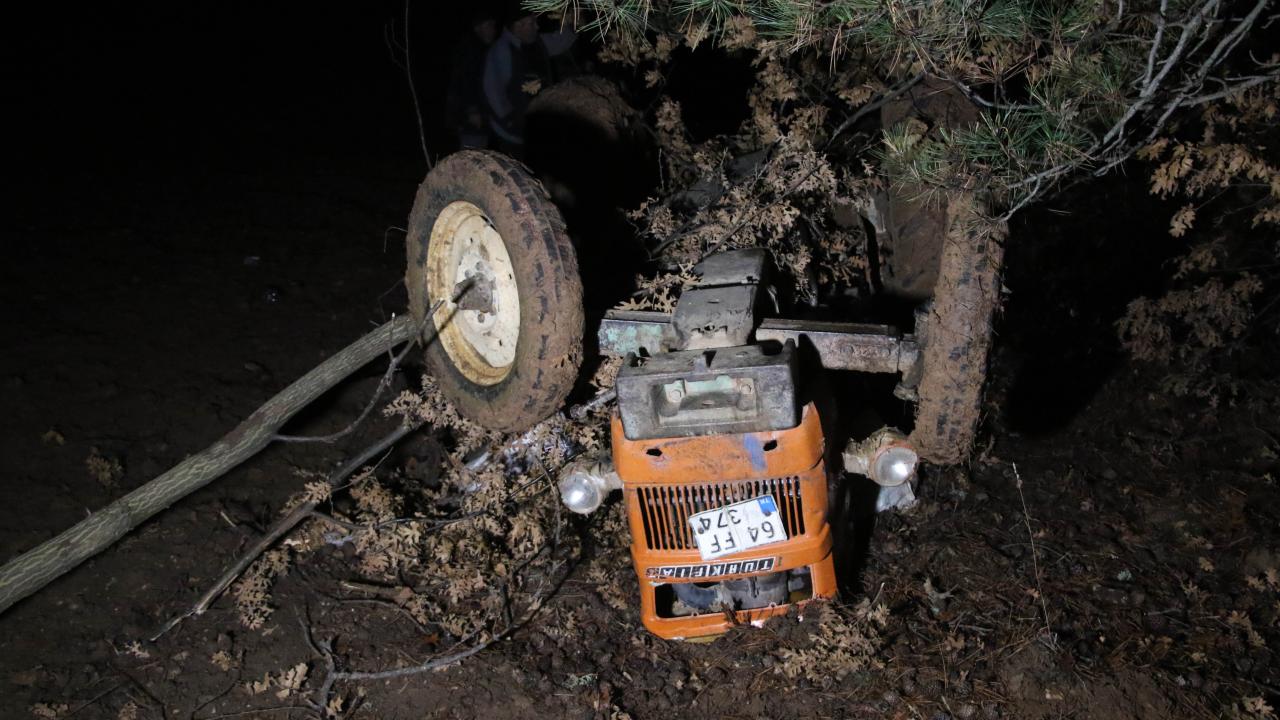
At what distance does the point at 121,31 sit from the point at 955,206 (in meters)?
14.6

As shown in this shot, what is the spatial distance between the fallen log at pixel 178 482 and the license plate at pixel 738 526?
210 centimetres

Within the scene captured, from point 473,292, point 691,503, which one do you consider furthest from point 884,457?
point 473,292

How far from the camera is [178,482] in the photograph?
14.5ft

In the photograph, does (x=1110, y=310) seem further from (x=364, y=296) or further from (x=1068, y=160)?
(x=364, y=296)

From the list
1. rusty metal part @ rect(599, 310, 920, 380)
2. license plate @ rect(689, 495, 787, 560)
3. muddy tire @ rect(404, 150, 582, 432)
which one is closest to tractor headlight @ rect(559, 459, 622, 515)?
muddy tire @ rect(404, 150, 582, 432)

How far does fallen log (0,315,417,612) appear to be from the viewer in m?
3.99

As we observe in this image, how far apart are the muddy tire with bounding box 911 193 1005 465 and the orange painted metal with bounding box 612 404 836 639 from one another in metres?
0.43

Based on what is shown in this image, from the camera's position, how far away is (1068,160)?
3439 millimetres

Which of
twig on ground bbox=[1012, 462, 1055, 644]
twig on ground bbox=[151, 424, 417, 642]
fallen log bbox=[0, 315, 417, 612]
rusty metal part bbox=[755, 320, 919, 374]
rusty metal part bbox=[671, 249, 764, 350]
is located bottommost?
twig on ground bbox=[1012, 462, 1055, 644]

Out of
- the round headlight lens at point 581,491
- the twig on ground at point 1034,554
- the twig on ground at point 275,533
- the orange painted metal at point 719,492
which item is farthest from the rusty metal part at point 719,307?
the twig on ground at point 275,533

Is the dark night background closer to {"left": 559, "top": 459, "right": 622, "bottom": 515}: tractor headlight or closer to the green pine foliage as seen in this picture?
the green pine foliage

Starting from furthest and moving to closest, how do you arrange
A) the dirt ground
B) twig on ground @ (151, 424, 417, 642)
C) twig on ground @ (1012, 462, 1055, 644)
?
1. twig on ground @ (151, 424, 417, 642)
2. twig on ground @ (1012, 462, 1055, 644)
3. the dirt ground

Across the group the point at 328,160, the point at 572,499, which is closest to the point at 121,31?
the point at 328,160

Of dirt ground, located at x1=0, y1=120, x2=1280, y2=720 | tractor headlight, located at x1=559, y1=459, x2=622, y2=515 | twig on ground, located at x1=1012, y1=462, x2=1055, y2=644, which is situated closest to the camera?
tractor headlight, located at x1=559, y1=459, x2=622, y2=515
